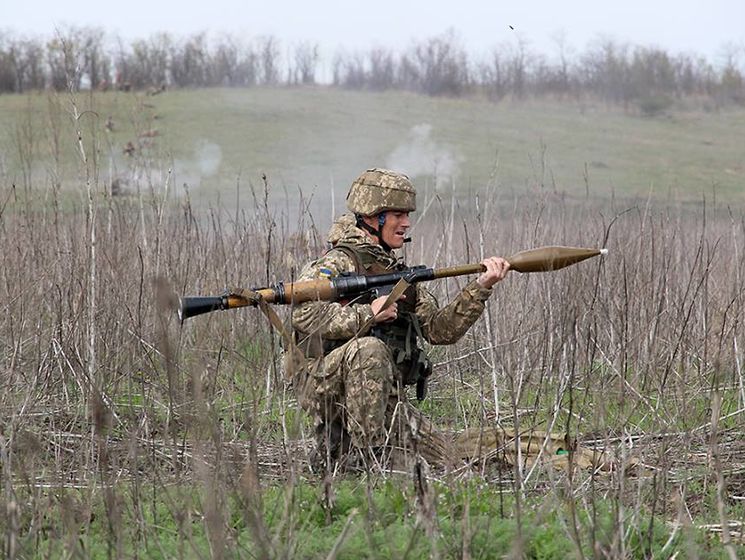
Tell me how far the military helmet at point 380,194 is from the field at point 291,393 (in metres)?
0.34

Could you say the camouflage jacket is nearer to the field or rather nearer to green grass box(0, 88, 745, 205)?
the field

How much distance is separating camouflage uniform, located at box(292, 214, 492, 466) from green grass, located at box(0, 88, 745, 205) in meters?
13.8

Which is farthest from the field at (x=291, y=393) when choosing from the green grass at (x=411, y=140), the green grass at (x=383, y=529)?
the green grass at (x=411, y=140)

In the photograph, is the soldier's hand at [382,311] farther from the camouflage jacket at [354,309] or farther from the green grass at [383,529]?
the green grass at [383,529]

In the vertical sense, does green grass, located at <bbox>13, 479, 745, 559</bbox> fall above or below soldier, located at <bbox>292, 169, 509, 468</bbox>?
below

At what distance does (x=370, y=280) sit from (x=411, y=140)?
22.5 m

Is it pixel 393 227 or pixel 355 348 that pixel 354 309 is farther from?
pixel 393 227

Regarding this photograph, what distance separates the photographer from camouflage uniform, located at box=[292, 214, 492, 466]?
13.4ft

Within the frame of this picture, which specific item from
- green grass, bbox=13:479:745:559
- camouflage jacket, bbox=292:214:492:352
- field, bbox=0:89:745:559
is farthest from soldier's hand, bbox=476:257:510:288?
green grass, bbox=13:479:745:559

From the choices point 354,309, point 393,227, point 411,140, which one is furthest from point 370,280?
point 411,140

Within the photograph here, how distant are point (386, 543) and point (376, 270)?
1.49 meters

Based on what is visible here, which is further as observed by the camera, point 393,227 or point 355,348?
point 393,227

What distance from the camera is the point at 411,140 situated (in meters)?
26.3

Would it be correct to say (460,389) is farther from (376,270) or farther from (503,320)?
(376,270)
